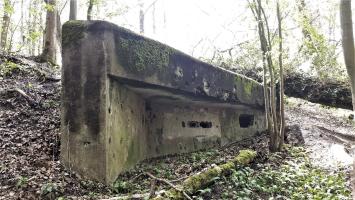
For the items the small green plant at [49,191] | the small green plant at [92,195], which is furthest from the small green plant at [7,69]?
the small green plant at [92,195]

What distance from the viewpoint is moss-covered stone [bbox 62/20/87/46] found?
5.08 meters

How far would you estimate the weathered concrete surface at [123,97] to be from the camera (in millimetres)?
4895

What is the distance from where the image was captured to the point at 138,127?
20.5 feet

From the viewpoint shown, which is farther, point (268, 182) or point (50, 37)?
point (50, 37)

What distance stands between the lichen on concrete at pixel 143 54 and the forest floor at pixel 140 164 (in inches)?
67.0

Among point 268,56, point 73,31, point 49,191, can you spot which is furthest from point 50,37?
point 49,191

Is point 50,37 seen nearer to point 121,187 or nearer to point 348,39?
point 121,187

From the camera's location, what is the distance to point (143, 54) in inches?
222

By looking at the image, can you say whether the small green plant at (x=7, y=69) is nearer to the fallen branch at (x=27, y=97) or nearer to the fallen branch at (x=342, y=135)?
the fallen branch at (x=27, y=97)

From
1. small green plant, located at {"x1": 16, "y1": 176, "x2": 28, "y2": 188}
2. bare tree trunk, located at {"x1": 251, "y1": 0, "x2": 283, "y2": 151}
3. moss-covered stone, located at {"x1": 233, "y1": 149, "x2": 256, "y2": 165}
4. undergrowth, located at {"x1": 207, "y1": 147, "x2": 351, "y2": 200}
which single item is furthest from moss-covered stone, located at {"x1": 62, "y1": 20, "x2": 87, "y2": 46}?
bare tree trunk, located at {"x1": 251, "y1": 0, "x2": 283, "y2": 151}

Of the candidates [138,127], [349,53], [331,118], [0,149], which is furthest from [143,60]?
[331,118]

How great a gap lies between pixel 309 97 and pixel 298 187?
6.64 metres

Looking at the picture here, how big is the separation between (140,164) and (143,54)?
1931mm

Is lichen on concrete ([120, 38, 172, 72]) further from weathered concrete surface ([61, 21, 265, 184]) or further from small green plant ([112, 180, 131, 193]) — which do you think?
small green plant ([112, 180, 131, 193])
